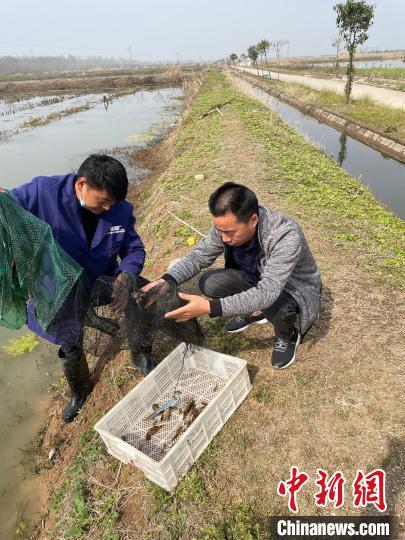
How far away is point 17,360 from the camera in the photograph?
16.5 ft

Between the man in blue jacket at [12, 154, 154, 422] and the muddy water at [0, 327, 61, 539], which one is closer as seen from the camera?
the man in blue jacket at [12, 154, 154, 422]

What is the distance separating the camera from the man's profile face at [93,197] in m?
2.72

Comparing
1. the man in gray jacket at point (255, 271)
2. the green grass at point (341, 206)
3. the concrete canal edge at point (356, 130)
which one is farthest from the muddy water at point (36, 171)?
the concrete canal edge at point (356, 130)

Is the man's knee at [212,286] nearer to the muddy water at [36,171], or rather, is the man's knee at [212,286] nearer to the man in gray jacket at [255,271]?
the man in gray jacket at [255,271]

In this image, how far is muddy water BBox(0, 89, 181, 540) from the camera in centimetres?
352

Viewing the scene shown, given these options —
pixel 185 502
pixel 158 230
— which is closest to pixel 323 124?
pixel 158 230

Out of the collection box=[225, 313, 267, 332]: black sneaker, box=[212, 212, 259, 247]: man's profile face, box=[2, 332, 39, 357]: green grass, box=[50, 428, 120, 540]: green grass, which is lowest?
box=[2, 332, 39, 357]: green grass

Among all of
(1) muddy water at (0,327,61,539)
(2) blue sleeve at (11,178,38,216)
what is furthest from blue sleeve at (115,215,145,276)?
(1) muddy water at (0,327,61,539)

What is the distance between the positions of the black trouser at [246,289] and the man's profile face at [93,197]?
1188 millimetres

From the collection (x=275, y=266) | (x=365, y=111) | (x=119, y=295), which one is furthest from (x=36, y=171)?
(x=365, y=111)

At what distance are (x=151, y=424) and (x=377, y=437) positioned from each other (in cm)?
173

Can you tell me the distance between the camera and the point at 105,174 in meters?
2.64

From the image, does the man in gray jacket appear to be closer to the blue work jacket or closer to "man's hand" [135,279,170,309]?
"man's hand" [135,279,170,309]

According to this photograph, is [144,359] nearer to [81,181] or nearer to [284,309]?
[284,309]
